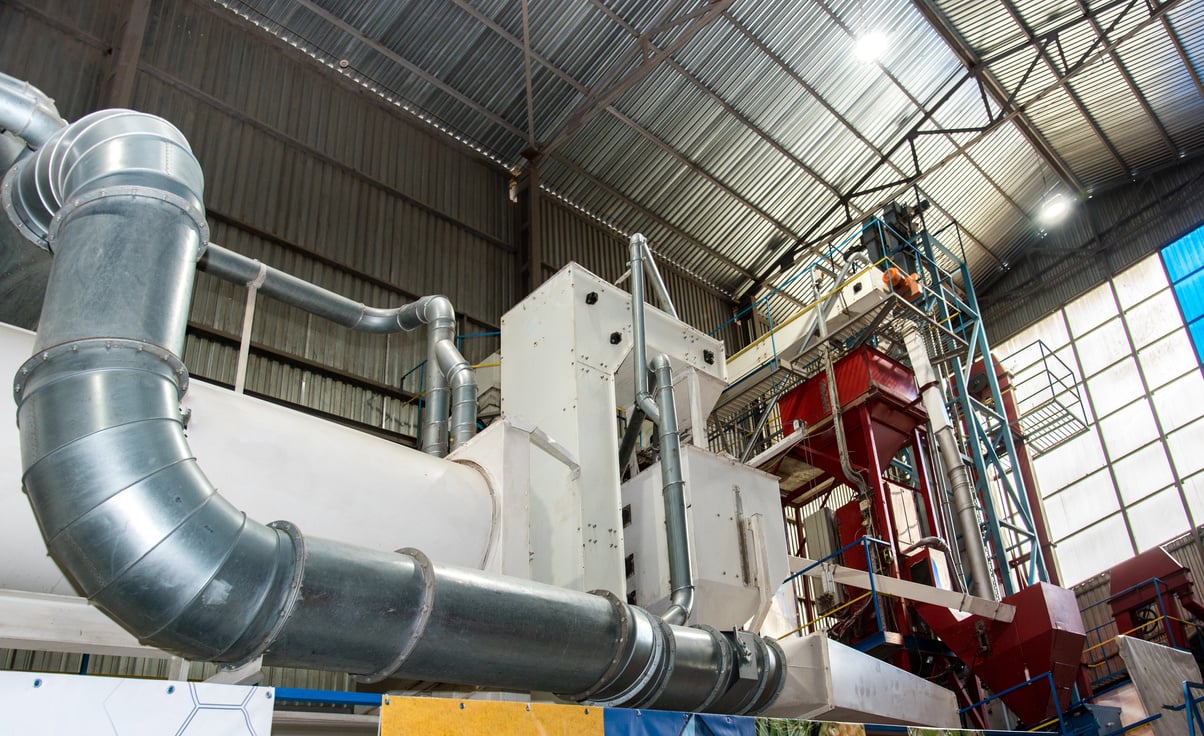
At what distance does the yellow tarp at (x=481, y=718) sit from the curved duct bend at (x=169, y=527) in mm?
416

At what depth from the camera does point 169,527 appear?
4633mm

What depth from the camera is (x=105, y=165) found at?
5.66m

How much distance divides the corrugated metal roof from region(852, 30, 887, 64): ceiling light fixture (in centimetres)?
14

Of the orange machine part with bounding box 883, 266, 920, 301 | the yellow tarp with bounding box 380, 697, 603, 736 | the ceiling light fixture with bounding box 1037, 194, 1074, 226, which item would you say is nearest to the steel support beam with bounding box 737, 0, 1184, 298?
the ceiling light fixture with bounding box 1037, 194, 1074, 226

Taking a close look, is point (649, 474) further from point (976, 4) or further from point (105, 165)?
point (976, 4)

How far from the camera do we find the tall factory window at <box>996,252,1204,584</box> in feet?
74.2

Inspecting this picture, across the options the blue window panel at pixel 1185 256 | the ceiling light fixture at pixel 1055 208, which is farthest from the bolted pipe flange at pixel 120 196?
the ceiling light fixture at pixel 1055 208

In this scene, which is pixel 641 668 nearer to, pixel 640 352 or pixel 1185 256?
pixel 640 352

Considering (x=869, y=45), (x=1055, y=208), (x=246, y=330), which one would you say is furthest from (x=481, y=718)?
(x=1055, y=208)

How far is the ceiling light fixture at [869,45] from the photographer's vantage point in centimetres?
2139

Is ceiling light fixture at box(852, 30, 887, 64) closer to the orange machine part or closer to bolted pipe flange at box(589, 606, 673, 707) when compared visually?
the orange machine part

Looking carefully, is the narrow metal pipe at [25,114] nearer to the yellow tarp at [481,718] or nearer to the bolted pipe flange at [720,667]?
the yellow tarp at [481,718]

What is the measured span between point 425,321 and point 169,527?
6.93 meters

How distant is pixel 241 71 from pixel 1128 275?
74.9 feet
